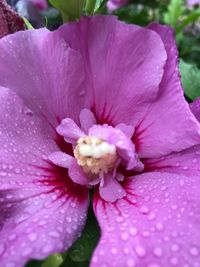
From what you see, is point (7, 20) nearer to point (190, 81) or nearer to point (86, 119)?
point (86, 119)

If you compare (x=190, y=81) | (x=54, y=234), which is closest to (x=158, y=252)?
(x=54, y=234)

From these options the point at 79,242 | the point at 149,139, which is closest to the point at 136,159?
the point at 149,139

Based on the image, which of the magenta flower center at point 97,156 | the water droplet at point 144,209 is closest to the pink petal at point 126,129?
the magenta flower center at point 97,156

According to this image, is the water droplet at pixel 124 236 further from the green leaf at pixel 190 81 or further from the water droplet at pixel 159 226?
the green leaf at pixel 190 81

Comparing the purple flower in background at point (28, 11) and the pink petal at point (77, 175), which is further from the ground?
the purple flower in background at point (28, 11)

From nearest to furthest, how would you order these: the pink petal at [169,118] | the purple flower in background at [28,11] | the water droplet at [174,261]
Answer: the water droplet at [174,261] → the pink petal at [169,118] → the purple flower in background at [28,11]

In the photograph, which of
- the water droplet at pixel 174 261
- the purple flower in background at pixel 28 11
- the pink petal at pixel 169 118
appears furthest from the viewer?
the purple flower in background at pixel 28 11

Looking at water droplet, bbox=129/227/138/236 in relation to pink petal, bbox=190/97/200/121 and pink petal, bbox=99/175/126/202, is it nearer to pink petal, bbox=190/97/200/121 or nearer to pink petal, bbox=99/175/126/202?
pink petal, bbox=99/175/126/202

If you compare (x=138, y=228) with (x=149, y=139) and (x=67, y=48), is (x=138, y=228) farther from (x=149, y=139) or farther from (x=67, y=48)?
(x=67, y=48)
